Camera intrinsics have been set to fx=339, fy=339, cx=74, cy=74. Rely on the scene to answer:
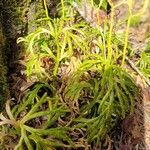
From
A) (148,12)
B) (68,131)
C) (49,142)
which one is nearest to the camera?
(49,142)

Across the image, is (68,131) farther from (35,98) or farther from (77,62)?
(77,62)

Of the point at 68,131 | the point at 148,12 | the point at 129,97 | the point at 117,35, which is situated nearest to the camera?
the point at 68,131

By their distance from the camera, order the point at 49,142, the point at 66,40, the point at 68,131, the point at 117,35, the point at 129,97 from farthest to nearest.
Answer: the point at 117,35 → the point at 66,40 → the point at 129,97 → the point at 68,131 → the point at 49,142

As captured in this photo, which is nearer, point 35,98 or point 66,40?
point 35,98

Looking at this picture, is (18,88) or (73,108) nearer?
(73,108)

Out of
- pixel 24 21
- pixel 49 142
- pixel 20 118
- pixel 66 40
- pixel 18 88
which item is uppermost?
pixel 24 21

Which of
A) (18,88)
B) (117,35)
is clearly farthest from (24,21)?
(117,35)

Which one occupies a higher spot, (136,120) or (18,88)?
(18,88)

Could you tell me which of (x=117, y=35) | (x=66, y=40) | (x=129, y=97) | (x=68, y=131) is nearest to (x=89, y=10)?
(x=117, y=35)

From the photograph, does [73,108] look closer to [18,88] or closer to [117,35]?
[18,88]
